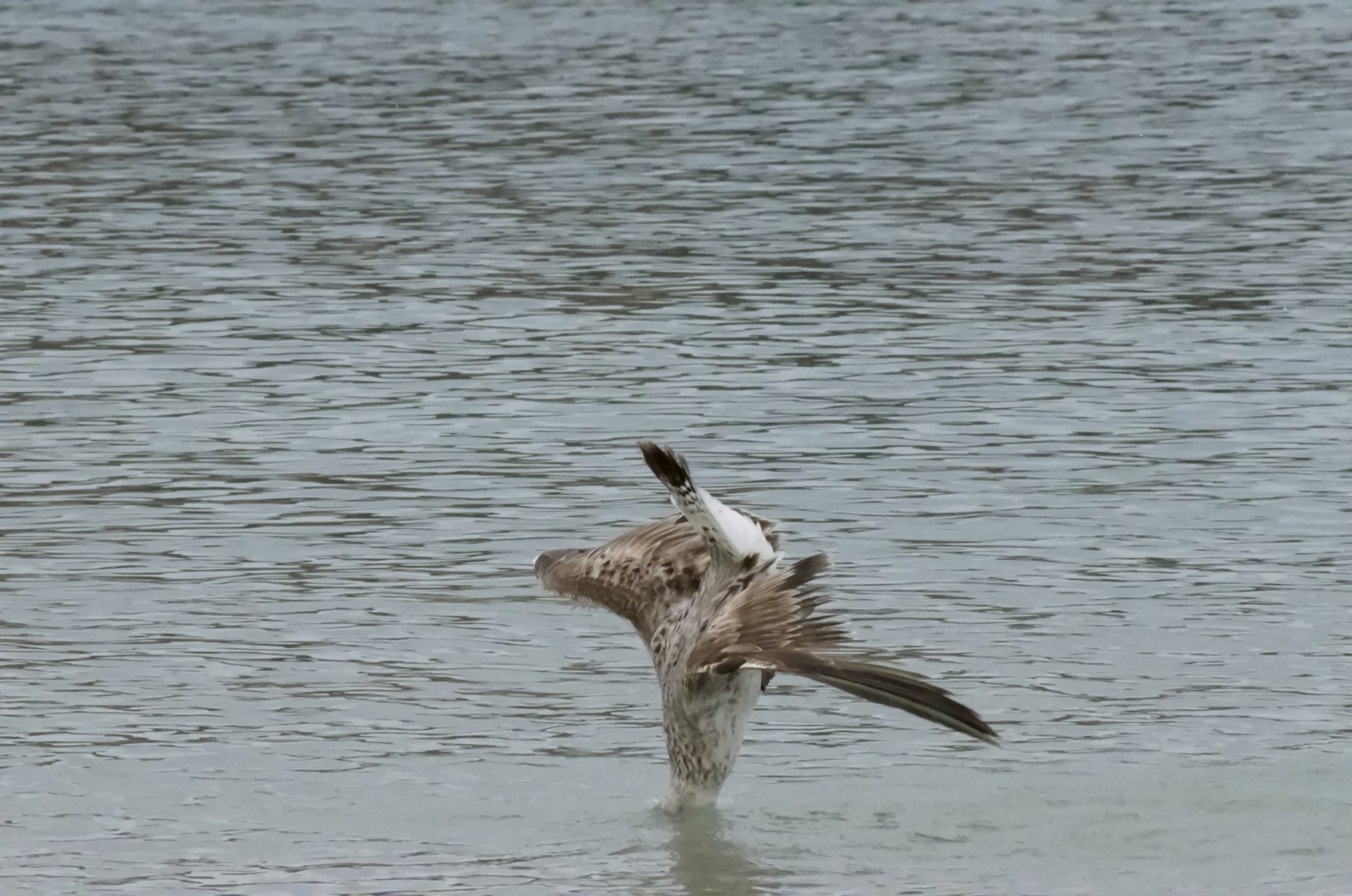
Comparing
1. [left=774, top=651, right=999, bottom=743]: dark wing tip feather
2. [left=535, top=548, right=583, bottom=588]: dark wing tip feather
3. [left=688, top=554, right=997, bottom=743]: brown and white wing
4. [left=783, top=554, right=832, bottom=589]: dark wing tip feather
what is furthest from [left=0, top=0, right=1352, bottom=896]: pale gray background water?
[left=774, top=651, right=999, bottom=743]: dark wing tip feather

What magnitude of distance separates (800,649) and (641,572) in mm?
1738

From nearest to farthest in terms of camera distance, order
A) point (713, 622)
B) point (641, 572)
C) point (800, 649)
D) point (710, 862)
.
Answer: point (800, 649) → point (713, 622) → point (710, 862) → point (641, 572)

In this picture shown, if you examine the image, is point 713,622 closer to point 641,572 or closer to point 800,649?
point 800,649

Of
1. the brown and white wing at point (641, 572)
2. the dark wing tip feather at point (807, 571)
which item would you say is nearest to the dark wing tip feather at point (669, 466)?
the dark wing tip feather at point (807, 571)

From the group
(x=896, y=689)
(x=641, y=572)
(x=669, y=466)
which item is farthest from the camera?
(x=641, y=572)

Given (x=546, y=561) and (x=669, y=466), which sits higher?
(x=669, y=466)

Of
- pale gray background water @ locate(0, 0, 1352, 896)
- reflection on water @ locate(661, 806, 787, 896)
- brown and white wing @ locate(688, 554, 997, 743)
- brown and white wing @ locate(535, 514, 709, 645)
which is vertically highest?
brown and white wing @ locate(688, 554, 997, 743)

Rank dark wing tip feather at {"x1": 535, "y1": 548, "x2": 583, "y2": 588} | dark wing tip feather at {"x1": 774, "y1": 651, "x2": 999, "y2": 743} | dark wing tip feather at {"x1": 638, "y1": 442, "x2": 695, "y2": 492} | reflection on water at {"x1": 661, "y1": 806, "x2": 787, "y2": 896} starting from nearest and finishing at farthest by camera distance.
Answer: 1. dark wing tip feather at {"x1": 774, "y1": 651, "x2": 999, "y2": 743}
2. dark wing tip feather at {"x1": 638, "y1": 442, "x2": 695, "y2": 492}
3. reflection on water at {"x1": 661, "y1": 806, "x2": 787, "y2": 896}
4. dark wing tip feather at {"x1": 535, "y1": 548, "x2": 583, "y2": 588}

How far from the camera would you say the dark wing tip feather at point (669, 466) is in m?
7.59

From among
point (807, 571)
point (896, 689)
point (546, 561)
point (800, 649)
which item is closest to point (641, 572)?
point (546, 561)

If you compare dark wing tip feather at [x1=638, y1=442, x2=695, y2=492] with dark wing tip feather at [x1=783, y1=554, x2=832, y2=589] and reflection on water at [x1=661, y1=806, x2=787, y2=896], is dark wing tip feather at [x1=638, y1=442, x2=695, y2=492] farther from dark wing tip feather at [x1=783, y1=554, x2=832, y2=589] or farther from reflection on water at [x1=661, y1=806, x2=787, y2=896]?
reflection on water at [x1=661, y1=806, x2=787, y2=896]

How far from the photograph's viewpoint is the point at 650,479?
545 inches

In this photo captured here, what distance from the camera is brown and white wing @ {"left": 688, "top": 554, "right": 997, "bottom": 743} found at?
6863mm

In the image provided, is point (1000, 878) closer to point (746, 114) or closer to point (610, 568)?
point (610, 568)
